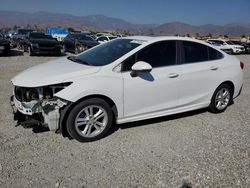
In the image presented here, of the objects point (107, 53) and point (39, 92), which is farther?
point (107, 53)

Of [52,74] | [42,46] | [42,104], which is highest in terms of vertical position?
[42,46]

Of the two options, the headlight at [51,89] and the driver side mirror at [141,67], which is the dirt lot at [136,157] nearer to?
the headlight at [51,89]

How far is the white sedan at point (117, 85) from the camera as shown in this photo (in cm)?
435

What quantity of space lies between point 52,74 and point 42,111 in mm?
592

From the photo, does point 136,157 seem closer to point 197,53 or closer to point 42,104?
point 42,104

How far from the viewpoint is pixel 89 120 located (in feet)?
14.8

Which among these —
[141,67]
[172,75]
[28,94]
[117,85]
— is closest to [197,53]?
[172,75]

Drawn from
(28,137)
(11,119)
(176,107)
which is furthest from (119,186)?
(11,119)

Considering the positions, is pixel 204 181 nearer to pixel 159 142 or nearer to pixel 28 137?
pixel 159 142

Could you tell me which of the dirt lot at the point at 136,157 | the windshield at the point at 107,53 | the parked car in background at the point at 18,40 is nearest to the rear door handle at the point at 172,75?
the windshield at the point at 107,53

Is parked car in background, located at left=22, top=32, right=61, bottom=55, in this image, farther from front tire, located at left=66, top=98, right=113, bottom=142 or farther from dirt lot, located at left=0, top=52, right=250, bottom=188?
front tire, located at left=66, top=98, right=113, bottom=142

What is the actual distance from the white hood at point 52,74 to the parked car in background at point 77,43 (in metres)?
13.4

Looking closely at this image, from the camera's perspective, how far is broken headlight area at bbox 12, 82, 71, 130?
14.2 ft

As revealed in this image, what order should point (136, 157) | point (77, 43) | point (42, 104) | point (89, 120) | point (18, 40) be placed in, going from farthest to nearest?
1. point (18, 40)
2. point (77, 43)
3. point (89, 120)
4. point (42, 104)
5. point (136, 157)
